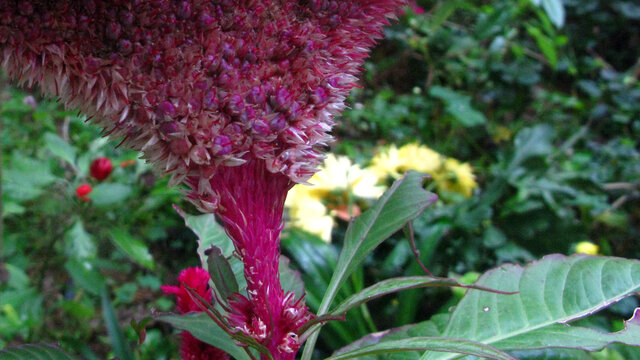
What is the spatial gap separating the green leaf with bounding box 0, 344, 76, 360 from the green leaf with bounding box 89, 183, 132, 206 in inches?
22.9

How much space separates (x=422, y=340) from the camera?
19.3 inches

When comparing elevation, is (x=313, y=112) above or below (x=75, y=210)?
above

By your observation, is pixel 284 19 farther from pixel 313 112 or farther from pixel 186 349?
pixel 186 349

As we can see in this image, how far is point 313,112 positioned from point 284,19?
84mm

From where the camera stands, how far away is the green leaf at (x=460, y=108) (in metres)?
2.27

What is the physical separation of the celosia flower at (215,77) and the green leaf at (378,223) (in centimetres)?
16

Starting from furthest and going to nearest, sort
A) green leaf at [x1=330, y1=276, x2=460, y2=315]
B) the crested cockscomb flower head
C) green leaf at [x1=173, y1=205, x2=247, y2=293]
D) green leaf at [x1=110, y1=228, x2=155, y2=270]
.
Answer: green leaf at [x1=110, y1=228, x2=155, y2=270]
green leaf at [x1=173, y1=205, x2=247, y2=293]
green leaf at [x1=330, y1=276, x2=460, y2=315]
the crested cockscomb flower head

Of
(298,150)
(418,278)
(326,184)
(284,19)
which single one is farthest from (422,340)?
(326,184)

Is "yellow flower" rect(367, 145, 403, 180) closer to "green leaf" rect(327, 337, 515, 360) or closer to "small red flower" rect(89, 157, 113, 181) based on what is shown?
"small red flower" rect(89, 157, 113, 181)

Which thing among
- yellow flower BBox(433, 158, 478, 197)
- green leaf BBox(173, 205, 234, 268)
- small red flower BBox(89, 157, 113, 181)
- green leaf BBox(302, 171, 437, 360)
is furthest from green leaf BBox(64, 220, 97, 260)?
yellow flower BBox(433, 158, 478, 197)

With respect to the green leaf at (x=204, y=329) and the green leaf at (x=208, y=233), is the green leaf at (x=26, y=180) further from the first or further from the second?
the green leaf at (x=204, y=329)

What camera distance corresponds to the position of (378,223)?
0.63m

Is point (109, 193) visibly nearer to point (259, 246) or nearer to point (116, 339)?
point (116, 339)

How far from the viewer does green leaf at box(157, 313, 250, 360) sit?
1.78 ft
